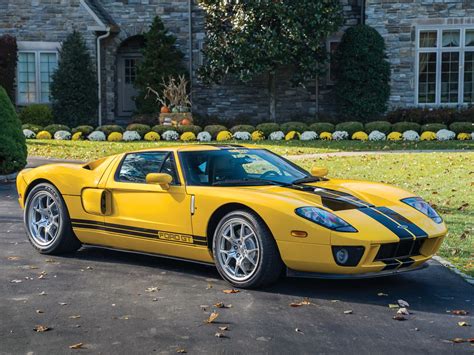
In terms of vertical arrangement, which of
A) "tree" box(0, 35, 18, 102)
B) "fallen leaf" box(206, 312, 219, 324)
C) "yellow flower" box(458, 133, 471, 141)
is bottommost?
"fallen leaf" box(206, 312, 219, 324)

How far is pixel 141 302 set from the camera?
6.12 metres

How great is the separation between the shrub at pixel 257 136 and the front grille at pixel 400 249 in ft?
49.3

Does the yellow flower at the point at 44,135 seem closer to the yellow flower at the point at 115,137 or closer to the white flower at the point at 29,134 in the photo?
the white flower at the point at 29,134

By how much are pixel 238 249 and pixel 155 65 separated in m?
19.7

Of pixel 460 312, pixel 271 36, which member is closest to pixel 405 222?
pixel 460 312

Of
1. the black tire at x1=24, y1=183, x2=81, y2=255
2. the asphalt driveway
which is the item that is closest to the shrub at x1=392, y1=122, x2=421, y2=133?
the asphalt driveway

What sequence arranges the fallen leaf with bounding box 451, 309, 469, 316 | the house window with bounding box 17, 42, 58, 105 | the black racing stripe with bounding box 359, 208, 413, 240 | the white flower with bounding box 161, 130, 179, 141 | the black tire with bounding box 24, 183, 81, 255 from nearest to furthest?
1. the fallen leaf with bounding box 451, 309, 469, 316
2. the black racing stripe with bounding box 359, 208, 413, 240
3. the black tire with bounding box 24, 183, 81, 255
4. the white flower with bounding box 161, 130, 179, 141
5. the house window with bounding box 17, 42, 58, 105

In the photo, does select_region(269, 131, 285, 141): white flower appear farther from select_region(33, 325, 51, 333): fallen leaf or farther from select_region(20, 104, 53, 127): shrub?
select_region(33, 325, 51, 333): fallen leaf

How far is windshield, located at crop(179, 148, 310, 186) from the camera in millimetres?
7121

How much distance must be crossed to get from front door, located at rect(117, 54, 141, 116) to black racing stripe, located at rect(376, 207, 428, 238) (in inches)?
875

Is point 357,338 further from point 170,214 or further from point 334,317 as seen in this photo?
point 170,214

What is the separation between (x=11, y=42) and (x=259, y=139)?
9.76m

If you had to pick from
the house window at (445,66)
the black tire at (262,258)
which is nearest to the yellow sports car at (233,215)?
the black tire at (262,258)

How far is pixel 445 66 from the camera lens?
990 inches
